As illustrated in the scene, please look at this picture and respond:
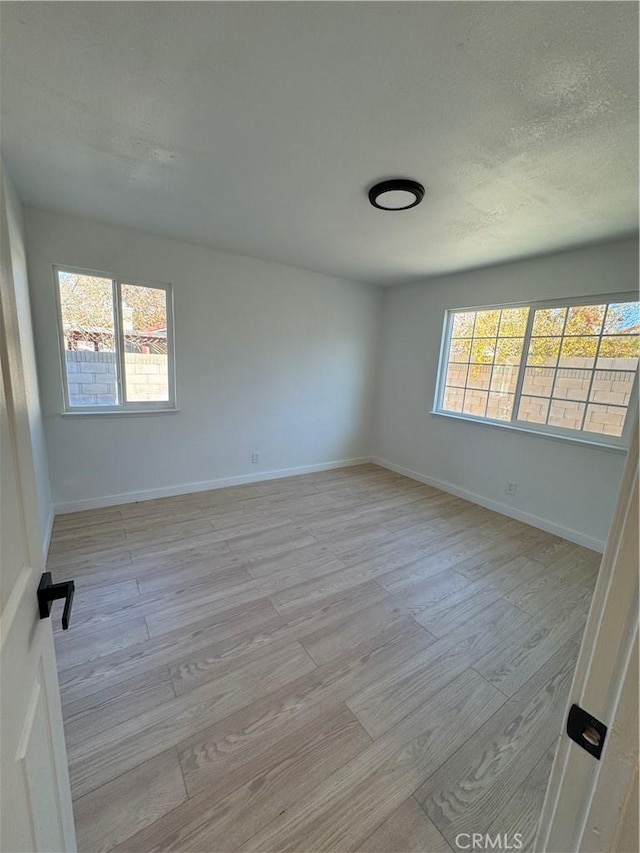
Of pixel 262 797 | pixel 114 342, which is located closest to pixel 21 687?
pixel 262 797

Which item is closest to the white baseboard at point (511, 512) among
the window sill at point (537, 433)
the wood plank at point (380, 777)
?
the window sill at point (537, 433)

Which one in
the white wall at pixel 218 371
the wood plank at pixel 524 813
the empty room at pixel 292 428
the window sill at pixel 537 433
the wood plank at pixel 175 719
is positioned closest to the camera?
the empty room at pixel 292 428

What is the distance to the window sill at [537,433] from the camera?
9.08 feet

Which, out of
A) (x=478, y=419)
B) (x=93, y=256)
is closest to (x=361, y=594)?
(x=478, y=419)

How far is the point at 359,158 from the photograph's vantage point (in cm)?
176

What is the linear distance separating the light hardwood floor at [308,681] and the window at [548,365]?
3.98ft

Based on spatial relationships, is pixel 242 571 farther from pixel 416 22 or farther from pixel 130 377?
pixel 416 22

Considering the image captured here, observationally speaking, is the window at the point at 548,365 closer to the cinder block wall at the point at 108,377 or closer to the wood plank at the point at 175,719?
the wood plank at the point at 175,719

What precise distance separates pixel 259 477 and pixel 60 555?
6.79 feet

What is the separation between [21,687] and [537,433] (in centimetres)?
370

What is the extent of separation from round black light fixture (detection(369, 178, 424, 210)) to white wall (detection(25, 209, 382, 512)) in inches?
74.0

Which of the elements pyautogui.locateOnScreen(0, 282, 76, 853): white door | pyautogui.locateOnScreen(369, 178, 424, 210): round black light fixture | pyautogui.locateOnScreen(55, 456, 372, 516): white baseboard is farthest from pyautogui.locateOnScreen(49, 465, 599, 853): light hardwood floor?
pyautogui.locateOnScreen(369, 178, 424, 210): round black light fixture

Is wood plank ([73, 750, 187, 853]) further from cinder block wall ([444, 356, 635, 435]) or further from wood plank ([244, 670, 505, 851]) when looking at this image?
cinder block wall ([444, 356, 635, 435])

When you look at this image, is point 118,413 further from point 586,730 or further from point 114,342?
point 586,730
